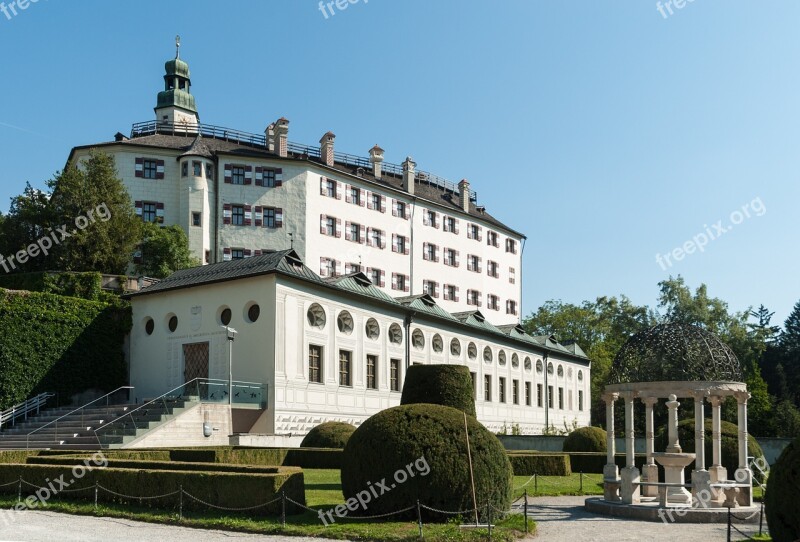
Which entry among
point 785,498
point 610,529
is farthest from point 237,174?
point 785,498

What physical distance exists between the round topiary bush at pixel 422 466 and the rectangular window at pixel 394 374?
2746 centimetres

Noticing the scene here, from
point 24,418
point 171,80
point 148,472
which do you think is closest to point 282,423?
point 24,418

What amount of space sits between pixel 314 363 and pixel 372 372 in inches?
189

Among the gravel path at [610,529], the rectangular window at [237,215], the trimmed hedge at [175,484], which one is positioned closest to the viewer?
the gravel path at [610,529]

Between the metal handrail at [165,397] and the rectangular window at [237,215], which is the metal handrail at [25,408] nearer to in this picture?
the metal handrail at [165,397]

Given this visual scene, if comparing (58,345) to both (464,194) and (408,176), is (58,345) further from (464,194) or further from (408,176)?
(464,194)

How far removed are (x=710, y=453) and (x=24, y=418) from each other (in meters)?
26.6

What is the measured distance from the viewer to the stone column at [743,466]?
19062 mm

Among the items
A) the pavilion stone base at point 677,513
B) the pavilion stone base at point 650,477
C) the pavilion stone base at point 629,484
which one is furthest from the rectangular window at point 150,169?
the pavilion stone base at point 677,513

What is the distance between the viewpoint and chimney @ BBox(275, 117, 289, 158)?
6031cm

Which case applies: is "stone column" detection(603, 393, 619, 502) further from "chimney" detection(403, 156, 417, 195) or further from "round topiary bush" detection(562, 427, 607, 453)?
"chimney" detection(403, 156, 417, 195)

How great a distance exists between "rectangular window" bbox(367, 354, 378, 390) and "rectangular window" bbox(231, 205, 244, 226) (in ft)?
62.2

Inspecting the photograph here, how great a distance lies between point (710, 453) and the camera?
23.8 m

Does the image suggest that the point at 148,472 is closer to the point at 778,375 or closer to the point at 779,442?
the point at 779,442
